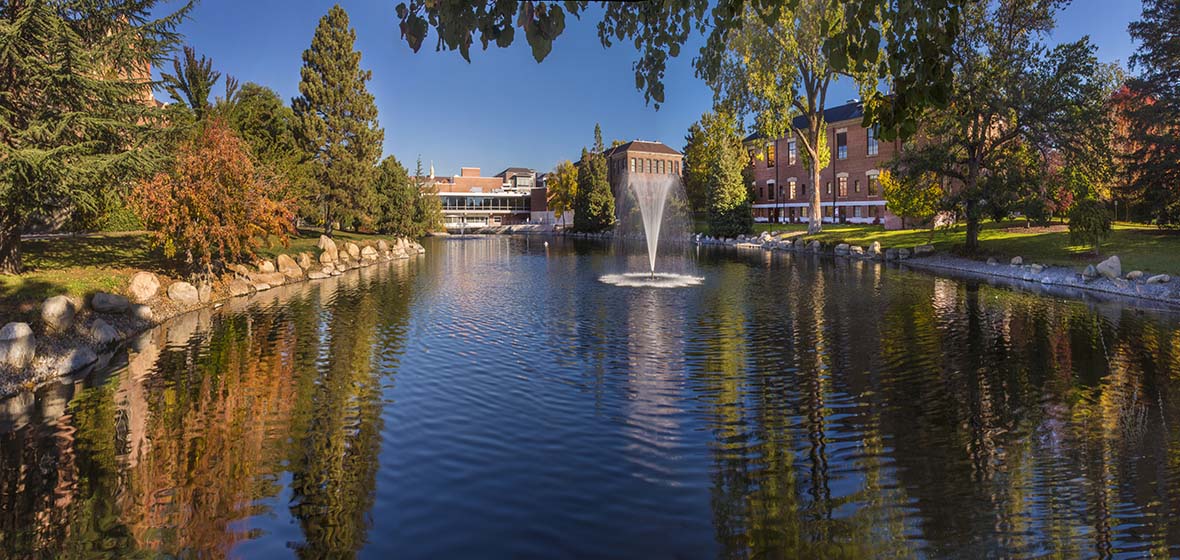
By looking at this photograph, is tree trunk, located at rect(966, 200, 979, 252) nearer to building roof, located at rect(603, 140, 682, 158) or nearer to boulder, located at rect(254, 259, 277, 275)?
boulder, located at rect(254, 259, 277, 275)

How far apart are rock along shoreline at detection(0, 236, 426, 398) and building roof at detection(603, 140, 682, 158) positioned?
80653 millimetres

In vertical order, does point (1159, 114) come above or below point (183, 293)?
above

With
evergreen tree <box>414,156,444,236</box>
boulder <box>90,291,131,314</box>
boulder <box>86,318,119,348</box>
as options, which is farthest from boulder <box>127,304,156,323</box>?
evergreen tree <box>414,156,444,236</box>

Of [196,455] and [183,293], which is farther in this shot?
[183,293]

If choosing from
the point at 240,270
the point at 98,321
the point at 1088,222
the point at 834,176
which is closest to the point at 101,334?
the point at 98,321

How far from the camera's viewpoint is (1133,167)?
103 feet

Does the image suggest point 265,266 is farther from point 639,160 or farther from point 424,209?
point 639,160

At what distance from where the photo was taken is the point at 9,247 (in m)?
18.2

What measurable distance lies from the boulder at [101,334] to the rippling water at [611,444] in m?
0.59

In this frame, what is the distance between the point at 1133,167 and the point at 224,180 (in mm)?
40775

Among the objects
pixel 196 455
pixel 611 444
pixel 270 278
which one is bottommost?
pixel 611 444

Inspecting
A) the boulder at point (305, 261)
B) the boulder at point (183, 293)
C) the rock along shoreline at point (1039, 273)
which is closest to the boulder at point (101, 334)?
the boulder at point (183, 293)

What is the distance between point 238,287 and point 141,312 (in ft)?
24.9

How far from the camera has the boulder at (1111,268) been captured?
77.9 feet
